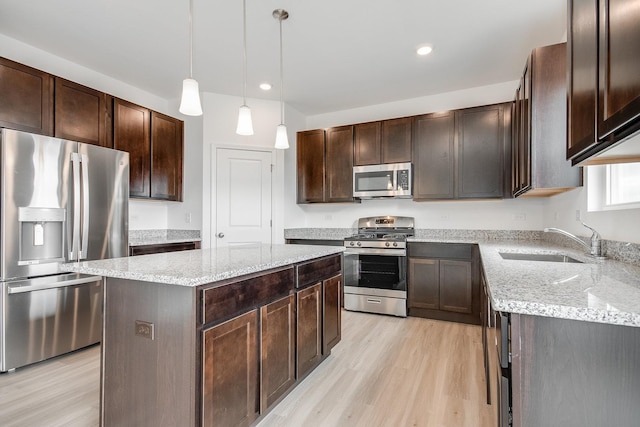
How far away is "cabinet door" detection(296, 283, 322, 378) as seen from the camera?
2111mm

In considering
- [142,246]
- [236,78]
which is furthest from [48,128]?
[236,78]

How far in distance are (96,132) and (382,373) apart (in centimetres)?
342

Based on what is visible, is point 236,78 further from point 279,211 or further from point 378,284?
point 378,284

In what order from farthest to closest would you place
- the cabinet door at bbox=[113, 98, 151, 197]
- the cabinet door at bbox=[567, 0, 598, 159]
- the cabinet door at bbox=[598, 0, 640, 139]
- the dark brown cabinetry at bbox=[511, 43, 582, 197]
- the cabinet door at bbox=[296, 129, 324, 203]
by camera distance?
the cabinet door at bbox=[296, 129, 324, 203] → the cabinet door at bbox=[113, 98, 151, 197] → the dark brown cabinetry at bbox=[511, 43, 582, 197] → the cabinet door at bbox=[567, 0, 598, 159] → the cabinet door at bbox=[598, 0, 640, 139]

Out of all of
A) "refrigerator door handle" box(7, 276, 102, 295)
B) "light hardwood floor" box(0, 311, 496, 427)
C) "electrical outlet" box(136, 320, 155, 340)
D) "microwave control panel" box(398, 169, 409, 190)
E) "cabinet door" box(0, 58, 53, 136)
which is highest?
"cabinet door" box(0, 58, 53, 136)

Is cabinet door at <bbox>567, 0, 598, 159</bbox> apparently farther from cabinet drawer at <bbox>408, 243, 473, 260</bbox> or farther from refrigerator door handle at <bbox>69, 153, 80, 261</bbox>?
refrigerator door handle at <bbox>69, 153, 80, 261</bbox>

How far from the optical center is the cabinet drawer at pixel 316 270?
2117 mm

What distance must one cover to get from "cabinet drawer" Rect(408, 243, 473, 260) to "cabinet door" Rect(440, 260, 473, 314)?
0.08 meters

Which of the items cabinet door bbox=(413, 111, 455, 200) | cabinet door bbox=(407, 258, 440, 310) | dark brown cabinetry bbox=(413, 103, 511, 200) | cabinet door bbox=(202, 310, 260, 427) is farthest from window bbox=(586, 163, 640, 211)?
cabinet door bbox=(202, 310, 260, 427)

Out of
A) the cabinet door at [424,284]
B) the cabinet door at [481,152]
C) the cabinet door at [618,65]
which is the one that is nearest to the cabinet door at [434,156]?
the cabinet door at [481,152]

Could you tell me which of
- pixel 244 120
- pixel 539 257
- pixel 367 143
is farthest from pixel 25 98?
pixel 539 257

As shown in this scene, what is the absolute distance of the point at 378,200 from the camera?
445 centimetres

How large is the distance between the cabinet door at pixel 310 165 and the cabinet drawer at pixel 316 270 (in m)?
1.91

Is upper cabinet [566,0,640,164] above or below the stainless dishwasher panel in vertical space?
above
